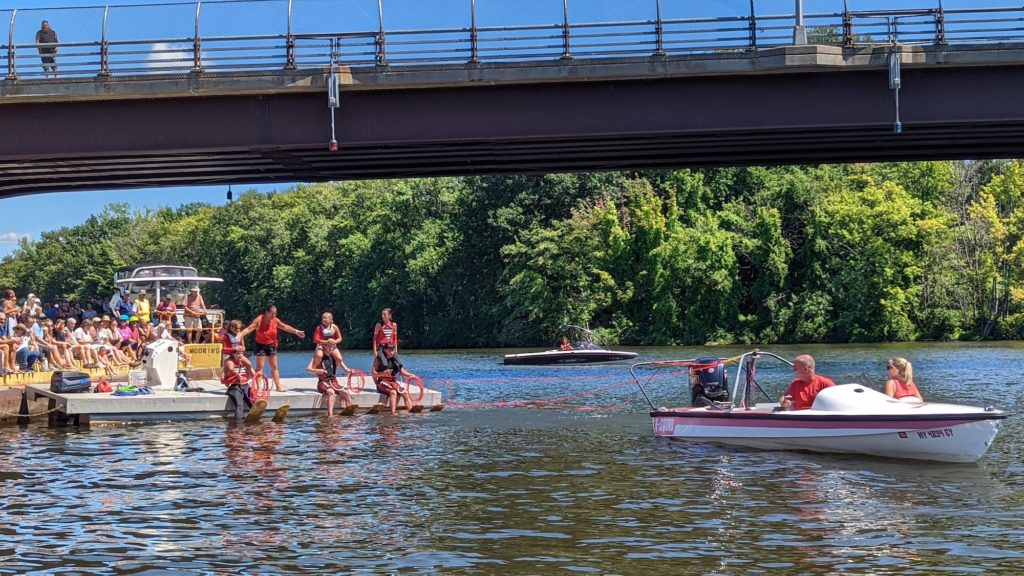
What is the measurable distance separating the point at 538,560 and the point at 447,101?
19.4 meters

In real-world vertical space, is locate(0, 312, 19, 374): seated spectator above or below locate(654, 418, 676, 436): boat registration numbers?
above

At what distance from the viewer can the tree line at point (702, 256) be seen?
248 feet

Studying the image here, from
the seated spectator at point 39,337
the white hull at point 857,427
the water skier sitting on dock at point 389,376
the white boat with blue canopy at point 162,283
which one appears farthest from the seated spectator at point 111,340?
the white hull at point 857,427

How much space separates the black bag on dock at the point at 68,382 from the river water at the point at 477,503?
100cm

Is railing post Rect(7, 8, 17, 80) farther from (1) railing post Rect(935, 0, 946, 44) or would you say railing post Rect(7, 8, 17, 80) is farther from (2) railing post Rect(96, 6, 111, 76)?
(1) railing post Rect(935, 0, 946, 44)

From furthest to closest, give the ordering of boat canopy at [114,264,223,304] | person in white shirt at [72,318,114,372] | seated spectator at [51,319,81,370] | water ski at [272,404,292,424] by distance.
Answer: boat canopy at [114,264,223,304]
person in white shirt at [72,318,114,372]
seated spectator at [51,319,81,370]
water ski at [272,404,292,424]

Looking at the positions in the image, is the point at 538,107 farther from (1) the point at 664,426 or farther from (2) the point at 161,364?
(2) the point at 161,364

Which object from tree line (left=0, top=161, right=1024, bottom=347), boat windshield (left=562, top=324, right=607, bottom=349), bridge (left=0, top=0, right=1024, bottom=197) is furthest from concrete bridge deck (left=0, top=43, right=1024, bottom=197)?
tree line (left=0, top=161, right=1024, bottom=347)

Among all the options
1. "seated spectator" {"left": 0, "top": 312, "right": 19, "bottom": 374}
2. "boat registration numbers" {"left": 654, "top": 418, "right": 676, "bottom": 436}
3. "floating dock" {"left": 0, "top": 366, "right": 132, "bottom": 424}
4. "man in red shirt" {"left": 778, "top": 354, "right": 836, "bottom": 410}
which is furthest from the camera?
"seated spectator" {"left": 0, "top": 312, "right": 19, "bottom": 374}

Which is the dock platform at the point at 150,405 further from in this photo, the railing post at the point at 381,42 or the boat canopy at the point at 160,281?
the boat canopy at the point at 160,281

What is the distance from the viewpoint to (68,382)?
28.4 metres

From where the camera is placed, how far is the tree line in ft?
248

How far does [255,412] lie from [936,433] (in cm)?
1456

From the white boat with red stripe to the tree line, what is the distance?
2133 inches
